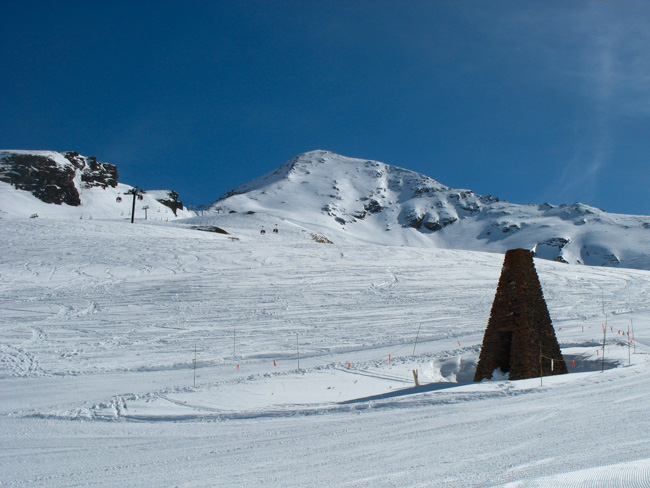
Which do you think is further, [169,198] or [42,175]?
[169,198]

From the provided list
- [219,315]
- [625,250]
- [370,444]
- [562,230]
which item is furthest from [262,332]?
[562,230]

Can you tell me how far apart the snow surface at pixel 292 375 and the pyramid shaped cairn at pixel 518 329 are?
55.6 inches

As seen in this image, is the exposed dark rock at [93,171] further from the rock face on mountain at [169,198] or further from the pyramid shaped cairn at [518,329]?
the pyramid shaped cairn at [518,329]

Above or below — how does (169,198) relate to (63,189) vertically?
above

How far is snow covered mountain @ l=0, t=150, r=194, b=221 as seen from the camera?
90500 millimetres

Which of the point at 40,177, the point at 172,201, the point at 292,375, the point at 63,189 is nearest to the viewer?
the point at 292,375

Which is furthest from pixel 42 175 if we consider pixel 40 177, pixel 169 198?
pixel 169 198

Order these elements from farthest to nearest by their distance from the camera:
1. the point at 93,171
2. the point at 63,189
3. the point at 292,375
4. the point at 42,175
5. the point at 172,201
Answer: the point at 172,201
the point at 93,171
the point at 63,189
the point at 42,175
the point at 292,375

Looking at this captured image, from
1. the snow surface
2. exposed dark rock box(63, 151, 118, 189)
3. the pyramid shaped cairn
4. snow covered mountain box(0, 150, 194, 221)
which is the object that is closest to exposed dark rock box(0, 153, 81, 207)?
snow covered mountain box(0, 150, 194, 221)

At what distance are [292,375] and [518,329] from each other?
6.65 metres

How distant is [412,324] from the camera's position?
892 inches

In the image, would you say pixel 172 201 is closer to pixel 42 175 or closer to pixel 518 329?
pixel 42 175

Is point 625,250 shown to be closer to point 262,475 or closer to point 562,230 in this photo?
point 562,230

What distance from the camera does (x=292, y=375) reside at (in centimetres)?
1524
